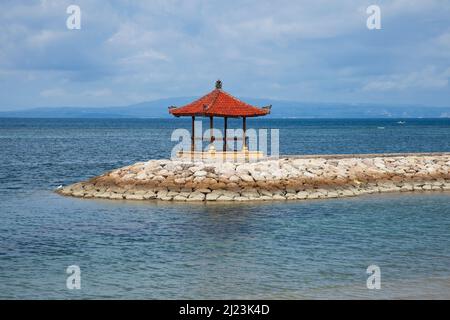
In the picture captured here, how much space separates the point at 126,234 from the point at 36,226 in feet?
15.1

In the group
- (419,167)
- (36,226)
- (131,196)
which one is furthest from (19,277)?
(419,167)

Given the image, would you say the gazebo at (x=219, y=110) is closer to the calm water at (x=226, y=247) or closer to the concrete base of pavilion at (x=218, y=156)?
the concrete base of pavilion at (x=218, y=156)

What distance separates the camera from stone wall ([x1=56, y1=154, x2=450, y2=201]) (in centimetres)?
3516

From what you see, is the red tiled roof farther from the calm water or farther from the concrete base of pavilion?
the calm water

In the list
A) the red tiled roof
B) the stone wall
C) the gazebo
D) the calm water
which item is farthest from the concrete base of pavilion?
the calm water

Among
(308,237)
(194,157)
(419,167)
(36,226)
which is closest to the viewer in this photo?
(308,237)

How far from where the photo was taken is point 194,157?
3828 centimetres

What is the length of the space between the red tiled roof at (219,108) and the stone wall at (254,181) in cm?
298

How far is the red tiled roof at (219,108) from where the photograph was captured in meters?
37.7

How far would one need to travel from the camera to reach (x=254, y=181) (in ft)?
118

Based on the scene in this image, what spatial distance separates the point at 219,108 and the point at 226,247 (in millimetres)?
15485

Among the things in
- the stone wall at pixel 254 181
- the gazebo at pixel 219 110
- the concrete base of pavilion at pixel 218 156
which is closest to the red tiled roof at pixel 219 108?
the gazebo at pixel 219 110

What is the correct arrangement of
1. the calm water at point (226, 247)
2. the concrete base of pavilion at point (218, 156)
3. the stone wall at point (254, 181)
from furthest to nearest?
the concrete base of pavilion at point (218, 156) → the stone wall at point (254, 181) → the calm water at point (226, 247)
